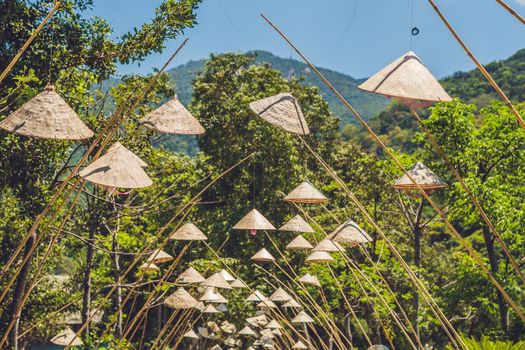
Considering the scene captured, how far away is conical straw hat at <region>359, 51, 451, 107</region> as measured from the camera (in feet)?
5.20

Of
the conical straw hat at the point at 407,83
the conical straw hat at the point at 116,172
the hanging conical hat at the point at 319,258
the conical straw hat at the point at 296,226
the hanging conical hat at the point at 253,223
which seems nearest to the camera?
the conical straw hat at the point at 407,83

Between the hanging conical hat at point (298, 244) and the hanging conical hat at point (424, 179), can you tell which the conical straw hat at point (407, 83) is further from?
the hanging conical hat at point (298, 244)

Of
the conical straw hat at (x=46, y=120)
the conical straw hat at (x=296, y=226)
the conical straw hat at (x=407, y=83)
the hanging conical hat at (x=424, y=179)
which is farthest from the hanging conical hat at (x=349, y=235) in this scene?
the conical straw hat at (x=46, y=120)

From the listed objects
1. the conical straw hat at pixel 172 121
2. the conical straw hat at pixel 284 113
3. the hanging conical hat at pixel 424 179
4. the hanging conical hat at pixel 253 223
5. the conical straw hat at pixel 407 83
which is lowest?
the hanging conical hat at pixel 253 223

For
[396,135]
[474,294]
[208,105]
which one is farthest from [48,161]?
[396,135]

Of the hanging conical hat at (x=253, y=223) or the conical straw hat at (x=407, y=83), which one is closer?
the conical straw hat at (x=407, y=83)

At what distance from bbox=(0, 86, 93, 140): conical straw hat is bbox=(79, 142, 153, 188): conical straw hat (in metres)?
0.15

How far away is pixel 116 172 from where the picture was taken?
7.08 feet

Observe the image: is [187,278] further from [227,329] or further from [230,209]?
[227,329]

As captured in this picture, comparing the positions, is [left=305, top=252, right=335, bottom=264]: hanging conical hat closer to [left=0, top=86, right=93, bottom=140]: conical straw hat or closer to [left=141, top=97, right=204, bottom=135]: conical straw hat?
[left=141, top=97, right=204, bottom=135]: conical straw hat

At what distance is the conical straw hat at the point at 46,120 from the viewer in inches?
76.9

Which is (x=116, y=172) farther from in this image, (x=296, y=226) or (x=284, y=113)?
(x=296, y=226)

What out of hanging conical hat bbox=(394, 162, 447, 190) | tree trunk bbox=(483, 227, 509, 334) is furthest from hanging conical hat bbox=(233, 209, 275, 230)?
tree trunk bbox=(483, 227, 509, 334)

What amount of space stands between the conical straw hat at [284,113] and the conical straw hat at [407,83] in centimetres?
74
